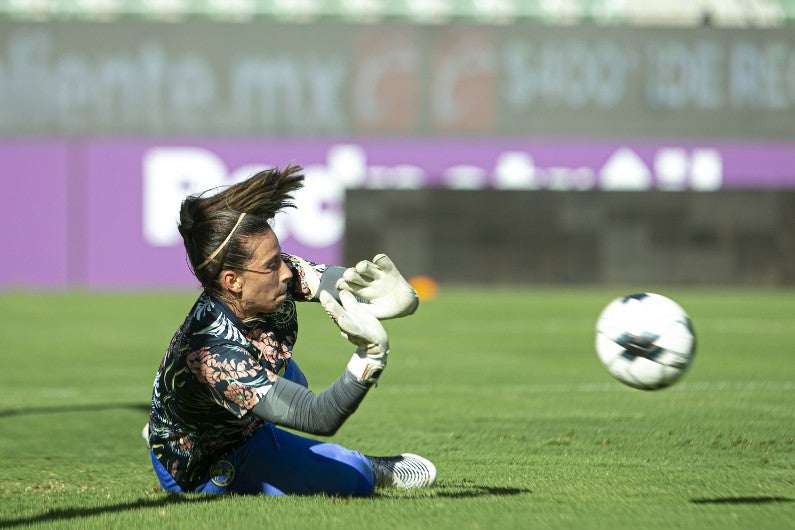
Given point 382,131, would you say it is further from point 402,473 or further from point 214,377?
point 214,377

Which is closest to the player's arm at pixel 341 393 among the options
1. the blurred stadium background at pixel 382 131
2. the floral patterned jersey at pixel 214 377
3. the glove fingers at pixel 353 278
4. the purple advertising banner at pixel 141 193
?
the floral patterned jersey at pixel 214 377

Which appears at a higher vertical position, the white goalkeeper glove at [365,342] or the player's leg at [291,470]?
the white goalkeeper glove at [365,342]

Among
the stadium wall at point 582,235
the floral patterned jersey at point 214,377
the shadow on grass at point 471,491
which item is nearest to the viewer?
the floral patterned jersey at point 214,377

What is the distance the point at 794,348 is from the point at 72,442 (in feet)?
31.3

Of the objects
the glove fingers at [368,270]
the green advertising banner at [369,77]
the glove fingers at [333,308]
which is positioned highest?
the green advertising banner at [369,77]

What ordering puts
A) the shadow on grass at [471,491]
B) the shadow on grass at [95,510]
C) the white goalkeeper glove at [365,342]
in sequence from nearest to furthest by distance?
the white goalkeeper glove at [365,342] < the shadow on grass at [95,510] < the shadow on grass at [471,491]

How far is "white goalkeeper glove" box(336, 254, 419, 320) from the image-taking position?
5.33 metres

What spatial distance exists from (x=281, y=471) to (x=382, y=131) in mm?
24477

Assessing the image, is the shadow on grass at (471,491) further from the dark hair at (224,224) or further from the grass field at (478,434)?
the dark hair at (224,224)

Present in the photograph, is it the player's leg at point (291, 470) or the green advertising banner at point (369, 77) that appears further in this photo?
the green advertising banner at point (369, 77)

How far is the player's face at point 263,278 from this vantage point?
5211 mm

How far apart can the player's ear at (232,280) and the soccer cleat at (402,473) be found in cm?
135

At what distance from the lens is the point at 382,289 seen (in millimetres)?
5367

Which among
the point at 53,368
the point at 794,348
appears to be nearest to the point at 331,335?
the point at 53,368
